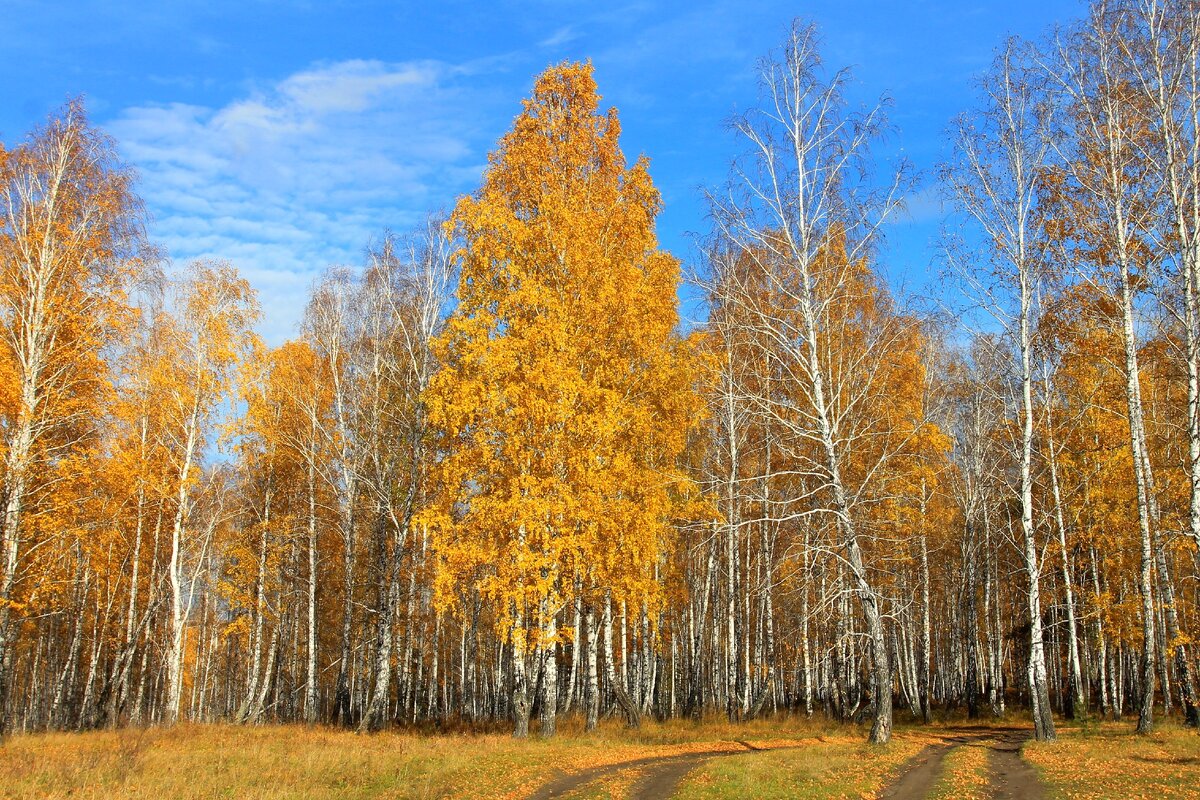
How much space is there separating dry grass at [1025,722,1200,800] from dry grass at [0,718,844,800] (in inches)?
227

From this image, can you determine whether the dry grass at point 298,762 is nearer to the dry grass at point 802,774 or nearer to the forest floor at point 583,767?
the forest floor at point 583,767

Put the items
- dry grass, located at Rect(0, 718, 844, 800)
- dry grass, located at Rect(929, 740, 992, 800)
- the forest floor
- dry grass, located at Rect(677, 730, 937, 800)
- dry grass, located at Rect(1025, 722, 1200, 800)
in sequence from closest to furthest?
dry grass, located at Rect(1025, 722, 1200, 800)
dry grass, located at Rect(929, 740, 992, 800)
dry grass, located at Rect(677, 730, 937, 800)
the forest floor
dry grass, located at Rect(0, 718, 844, 800)

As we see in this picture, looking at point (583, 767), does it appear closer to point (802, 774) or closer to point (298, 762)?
point (802, 774)

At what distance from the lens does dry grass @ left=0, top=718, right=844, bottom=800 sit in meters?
11.2

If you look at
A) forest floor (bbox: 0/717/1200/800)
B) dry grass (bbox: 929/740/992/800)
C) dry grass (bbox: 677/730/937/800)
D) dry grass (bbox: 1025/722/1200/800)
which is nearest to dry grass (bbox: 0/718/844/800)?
forest floor (bbox: 0/717/1200/800)

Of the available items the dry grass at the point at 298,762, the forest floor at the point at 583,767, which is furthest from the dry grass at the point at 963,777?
the dry grass at the point at 298,762

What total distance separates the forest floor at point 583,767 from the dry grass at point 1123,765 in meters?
0.03

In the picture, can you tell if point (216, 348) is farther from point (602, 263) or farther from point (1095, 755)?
point (1095, 755)

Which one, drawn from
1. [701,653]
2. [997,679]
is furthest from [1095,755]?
[997,679]

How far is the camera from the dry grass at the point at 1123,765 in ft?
33.7

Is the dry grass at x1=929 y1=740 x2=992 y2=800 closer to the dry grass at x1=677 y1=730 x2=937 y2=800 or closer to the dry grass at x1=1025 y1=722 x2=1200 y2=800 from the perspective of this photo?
the dry grass at x1=677 y1=730 x2=937 y2=800

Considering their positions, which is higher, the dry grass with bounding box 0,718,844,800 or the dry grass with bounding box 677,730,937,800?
the dry grass with bounding box 677,730,937,800

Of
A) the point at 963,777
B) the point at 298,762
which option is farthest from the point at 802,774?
the point at 298,762

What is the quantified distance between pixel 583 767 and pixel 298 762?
4.83m
